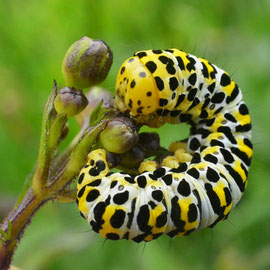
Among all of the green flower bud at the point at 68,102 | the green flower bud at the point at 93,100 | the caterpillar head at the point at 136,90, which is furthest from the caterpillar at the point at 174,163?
the green flower bud at the point at 93,100

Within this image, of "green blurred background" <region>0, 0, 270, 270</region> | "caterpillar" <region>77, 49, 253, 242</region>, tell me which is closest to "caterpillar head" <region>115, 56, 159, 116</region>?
"caterpillar" <region>77, 49, 253, 242</region>

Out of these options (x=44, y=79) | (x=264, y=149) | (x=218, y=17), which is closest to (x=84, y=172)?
(x=264, y=149)

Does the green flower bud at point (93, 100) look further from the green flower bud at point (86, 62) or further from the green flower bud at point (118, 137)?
the green flower bud at point (118, 137)

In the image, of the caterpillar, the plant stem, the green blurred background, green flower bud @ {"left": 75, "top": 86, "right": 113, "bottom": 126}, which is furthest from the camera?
the green blurred background

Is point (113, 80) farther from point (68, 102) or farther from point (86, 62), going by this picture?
point (68, 102)

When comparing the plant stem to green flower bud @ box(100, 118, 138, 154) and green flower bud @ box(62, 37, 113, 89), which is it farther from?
green flower bud @ box(62, 37, 113, 89)
